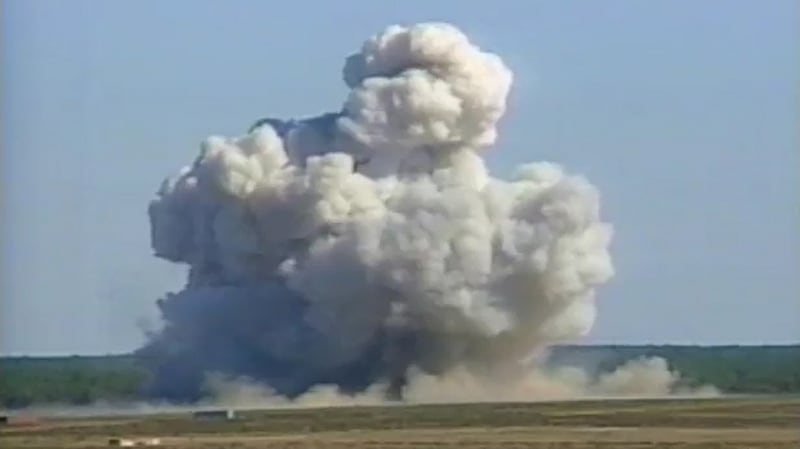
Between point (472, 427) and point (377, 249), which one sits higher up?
point (377, 249)

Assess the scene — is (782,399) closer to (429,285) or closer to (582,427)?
(582,427)

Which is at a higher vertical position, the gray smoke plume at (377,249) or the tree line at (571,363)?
the gray smoke plume at (377,249)

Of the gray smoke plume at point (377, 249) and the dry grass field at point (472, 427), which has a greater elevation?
the gray smoke plume at point (377, 249)

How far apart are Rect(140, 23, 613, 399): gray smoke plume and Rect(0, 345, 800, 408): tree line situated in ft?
1.03

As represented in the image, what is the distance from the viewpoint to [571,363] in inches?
660

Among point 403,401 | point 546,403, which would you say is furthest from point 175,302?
point 546,403

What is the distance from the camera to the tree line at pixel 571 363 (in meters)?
15.4

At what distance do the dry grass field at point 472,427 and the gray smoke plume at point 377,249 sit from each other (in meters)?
0.57

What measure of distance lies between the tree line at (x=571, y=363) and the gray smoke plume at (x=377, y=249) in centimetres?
31

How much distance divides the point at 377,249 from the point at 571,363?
2.07m

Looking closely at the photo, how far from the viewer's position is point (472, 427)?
1630 centimetres

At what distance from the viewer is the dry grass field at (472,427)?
15734 millimetres

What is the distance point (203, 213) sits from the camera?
18125mm

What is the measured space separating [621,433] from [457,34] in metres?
3.78
